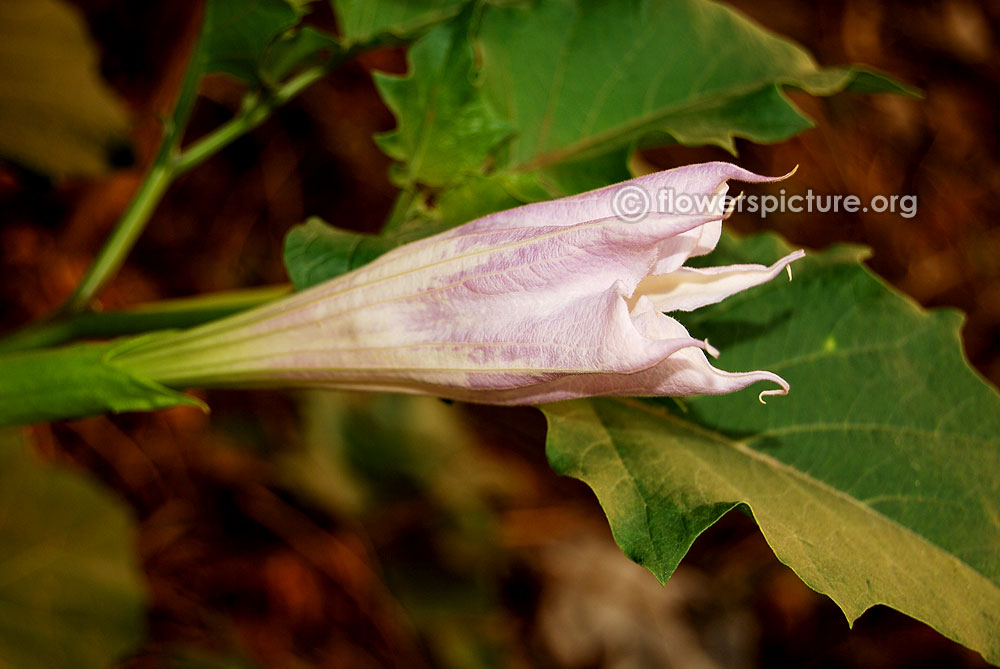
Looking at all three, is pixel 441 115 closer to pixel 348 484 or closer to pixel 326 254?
pixel 326 254

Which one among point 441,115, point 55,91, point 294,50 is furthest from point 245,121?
point 55,91

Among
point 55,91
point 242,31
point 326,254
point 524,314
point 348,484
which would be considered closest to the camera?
point 524,314

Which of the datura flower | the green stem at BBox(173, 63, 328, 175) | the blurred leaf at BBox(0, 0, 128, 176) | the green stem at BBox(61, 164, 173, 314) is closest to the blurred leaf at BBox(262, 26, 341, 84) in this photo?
the green stem at BBox(173, 63, 328, 175)

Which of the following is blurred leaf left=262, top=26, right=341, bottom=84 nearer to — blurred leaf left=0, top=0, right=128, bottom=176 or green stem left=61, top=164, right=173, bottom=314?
green stem left=61, top=164, right=173, bottom=314

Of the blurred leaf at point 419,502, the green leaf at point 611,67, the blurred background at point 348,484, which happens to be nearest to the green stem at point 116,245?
the green leaf at point 611,67

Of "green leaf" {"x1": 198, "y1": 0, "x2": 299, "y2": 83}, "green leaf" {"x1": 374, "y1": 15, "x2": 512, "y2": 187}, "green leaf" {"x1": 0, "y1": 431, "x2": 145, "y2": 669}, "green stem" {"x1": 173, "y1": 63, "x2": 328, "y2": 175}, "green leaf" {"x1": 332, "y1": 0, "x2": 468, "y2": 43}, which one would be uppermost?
"green leaf" {"x1": 198, "y1": 0, "x2": 299, "y2": 83}

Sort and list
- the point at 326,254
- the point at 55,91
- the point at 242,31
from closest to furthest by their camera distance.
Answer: the point at 326,254
the point at 242,31
the point at 55,91

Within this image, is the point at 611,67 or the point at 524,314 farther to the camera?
the point at 611,67
